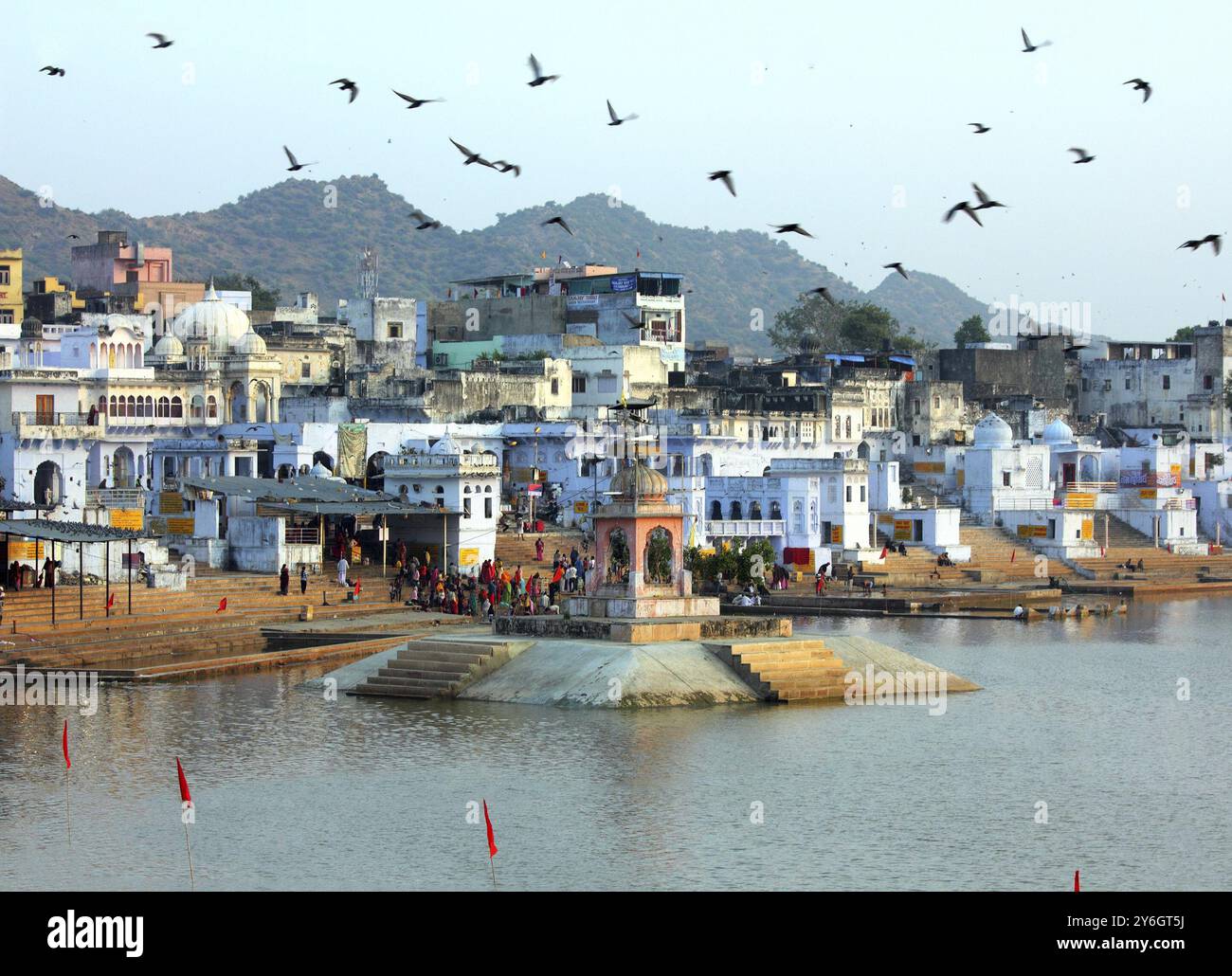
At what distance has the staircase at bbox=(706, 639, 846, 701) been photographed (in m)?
34.8

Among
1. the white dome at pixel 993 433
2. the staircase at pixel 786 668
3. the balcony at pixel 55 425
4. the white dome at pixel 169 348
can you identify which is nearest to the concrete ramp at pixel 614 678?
the staircase at pixel 786 668

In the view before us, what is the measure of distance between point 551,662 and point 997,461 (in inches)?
1487

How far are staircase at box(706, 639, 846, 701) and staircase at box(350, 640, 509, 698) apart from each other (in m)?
3.74

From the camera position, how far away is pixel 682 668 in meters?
34.5

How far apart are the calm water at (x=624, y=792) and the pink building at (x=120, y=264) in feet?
175

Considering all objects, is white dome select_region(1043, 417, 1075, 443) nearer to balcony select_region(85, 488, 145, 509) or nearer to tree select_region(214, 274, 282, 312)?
balcony select_region(85, 488, 145, 509)

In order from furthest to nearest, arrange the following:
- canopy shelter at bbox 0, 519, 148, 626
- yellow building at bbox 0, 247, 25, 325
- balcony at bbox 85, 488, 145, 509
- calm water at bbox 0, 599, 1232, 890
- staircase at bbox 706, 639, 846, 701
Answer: yellow building at bbox 0, 247, 25, 325 < balcony at bbox 85, 488, 145, 509 < canopy shelter at bbox 0, 519, 148, 626 < staircase at bbox 706, 639, 846, 701 < calm water at bbox 0, 599, 1232, 890

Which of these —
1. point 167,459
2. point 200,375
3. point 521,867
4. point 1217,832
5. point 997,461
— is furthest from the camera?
point 997,461

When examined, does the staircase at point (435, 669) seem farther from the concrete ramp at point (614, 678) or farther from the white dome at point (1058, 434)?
the white dome at point (1058, 434)

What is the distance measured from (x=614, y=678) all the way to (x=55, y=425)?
26744 mm

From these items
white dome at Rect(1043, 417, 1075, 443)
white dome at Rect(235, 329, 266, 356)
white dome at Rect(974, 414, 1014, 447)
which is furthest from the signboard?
white dome at Rect(1043, 417, 1075, 443)

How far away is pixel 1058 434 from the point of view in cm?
7600
